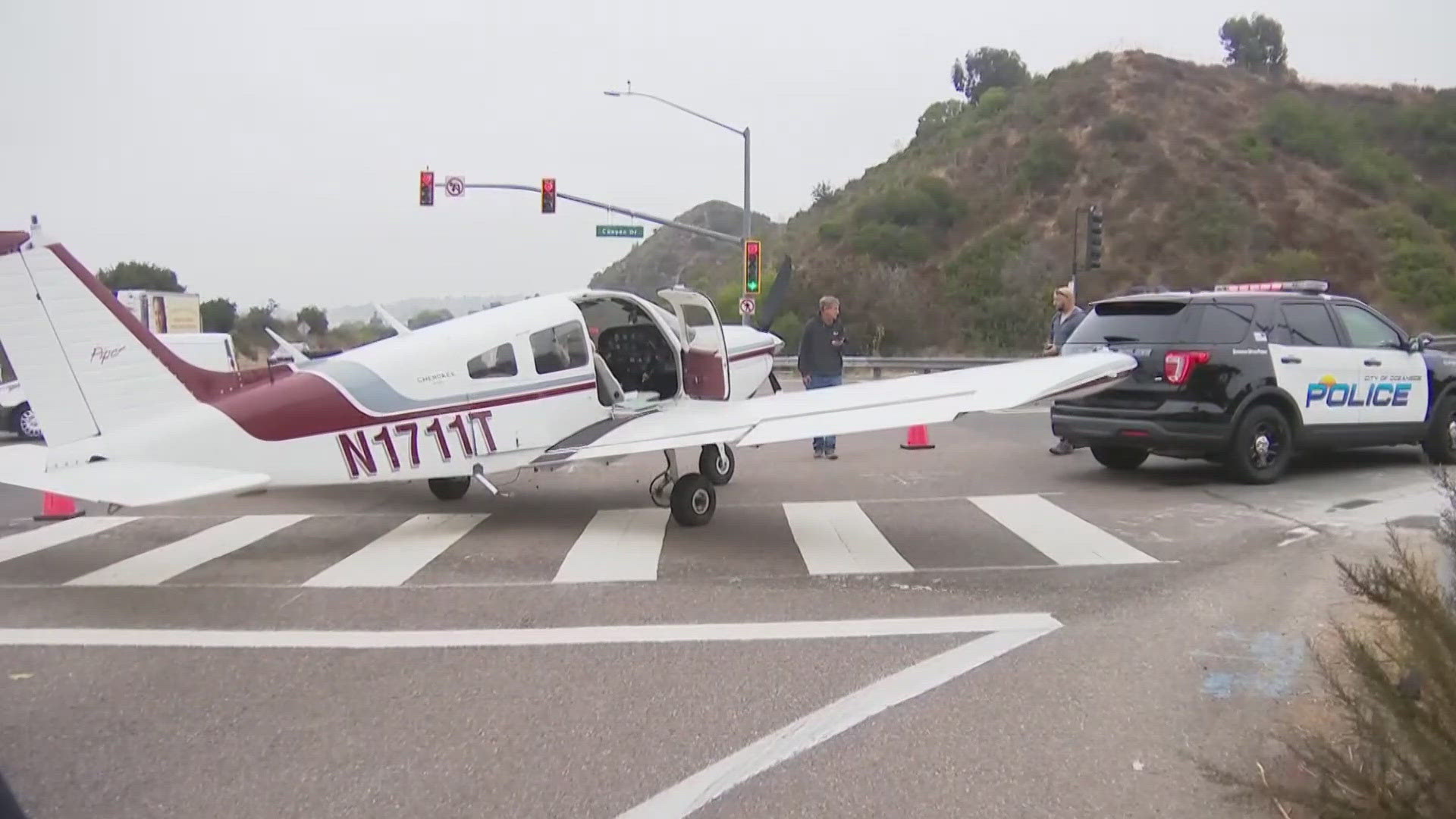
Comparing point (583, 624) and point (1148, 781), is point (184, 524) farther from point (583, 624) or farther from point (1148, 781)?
point (1148, 781)

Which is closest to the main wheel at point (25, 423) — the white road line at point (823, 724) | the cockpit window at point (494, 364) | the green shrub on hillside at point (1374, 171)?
the cockpit window at point (494, 364)

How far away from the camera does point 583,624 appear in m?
6.04

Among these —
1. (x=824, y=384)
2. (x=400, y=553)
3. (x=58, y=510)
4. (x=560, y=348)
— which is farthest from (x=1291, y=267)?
(x=58, y=510)

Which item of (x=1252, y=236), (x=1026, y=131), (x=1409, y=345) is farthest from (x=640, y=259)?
(x=1409, y=345)

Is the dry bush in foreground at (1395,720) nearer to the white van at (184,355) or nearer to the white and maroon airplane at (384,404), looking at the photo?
the white and maroon airplane at (384,404)

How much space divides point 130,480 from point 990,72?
84528 millimetres

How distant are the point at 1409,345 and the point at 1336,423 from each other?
1422mm

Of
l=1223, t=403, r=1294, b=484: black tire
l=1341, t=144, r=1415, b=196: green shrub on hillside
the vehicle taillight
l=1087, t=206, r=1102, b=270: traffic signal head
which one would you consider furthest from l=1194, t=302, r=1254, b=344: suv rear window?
l=1341, t=144, r=1415, b=196: green shrub on hillside

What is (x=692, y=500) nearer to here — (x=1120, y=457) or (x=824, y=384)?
(x=824, y=384)

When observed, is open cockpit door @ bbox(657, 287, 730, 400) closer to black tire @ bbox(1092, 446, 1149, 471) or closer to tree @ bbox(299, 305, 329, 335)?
black tire @ bbox(1092, 446, 1149, 471)

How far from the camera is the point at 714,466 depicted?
10930 millimetres

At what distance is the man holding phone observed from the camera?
509 inches

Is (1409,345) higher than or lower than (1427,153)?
lower

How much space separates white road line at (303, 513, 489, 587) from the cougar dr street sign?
22.2 meters
